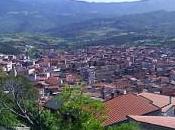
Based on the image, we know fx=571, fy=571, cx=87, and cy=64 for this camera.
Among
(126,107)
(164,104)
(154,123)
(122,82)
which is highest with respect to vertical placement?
(154,123)

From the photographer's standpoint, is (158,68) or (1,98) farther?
(158,68)

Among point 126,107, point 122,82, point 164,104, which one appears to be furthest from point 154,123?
point 122,82

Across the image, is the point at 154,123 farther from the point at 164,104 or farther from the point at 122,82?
the point at 122,82

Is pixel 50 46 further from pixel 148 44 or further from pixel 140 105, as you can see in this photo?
pixel 140 105

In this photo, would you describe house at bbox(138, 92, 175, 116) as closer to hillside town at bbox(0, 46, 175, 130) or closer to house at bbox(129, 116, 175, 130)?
hillside town at bbox(0, 46, 175, 130)

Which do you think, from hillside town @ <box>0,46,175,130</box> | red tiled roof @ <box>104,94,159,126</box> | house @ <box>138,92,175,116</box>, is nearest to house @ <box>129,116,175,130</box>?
hillside town @ <box>0,46,175,130</box>

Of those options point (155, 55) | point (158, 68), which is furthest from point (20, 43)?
point (158, 68)

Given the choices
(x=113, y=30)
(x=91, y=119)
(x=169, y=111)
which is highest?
(x=91, y=119)
